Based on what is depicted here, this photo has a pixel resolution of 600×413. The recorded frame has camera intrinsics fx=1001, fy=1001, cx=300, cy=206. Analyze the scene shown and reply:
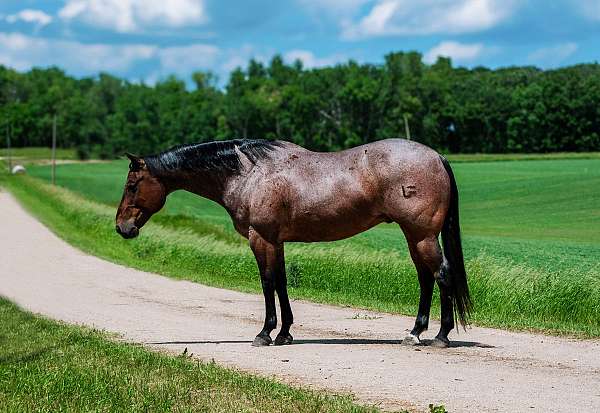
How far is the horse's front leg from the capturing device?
11.3 metres

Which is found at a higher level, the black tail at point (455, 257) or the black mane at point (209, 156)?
the black mane at point (209, 156)

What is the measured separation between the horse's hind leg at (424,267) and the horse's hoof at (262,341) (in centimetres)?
153

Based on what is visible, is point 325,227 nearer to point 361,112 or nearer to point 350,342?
point 350,342

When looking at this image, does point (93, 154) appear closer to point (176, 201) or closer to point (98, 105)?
point (98, 105)

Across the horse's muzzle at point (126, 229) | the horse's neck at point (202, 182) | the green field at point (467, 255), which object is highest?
the horse's neck at point (202, 182)

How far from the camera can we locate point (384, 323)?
13617 mm

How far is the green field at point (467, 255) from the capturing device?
14883mm

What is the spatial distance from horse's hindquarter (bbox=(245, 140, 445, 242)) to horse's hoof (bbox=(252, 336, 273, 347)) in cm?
114

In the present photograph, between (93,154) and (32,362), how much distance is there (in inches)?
5434

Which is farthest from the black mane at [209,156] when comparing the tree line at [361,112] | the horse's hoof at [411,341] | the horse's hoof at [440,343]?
the tree line at [361,112]

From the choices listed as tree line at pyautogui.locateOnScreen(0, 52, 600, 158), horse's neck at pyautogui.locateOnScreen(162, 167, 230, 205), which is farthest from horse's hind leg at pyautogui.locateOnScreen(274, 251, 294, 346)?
tree line at pyautogui.locateOnScreen(0, 52, 600, 158)

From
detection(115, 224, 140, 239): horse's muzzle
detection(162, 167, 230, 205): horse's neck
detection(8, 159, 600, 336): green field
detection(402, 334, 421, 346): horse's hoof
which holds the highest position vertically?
detection(162, 167, 230, 205): horse's neck

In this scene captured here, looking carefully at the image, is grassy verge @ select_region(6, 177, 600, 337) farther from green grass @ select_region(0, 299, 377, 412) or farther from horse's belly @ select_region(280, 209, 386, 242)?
green grass @ select_region(0, 299, 377, 412)

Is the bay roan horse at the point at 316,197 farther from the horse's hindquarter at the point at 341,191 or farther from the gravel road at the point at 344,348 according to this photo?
the gravel road at the point at 344,348
